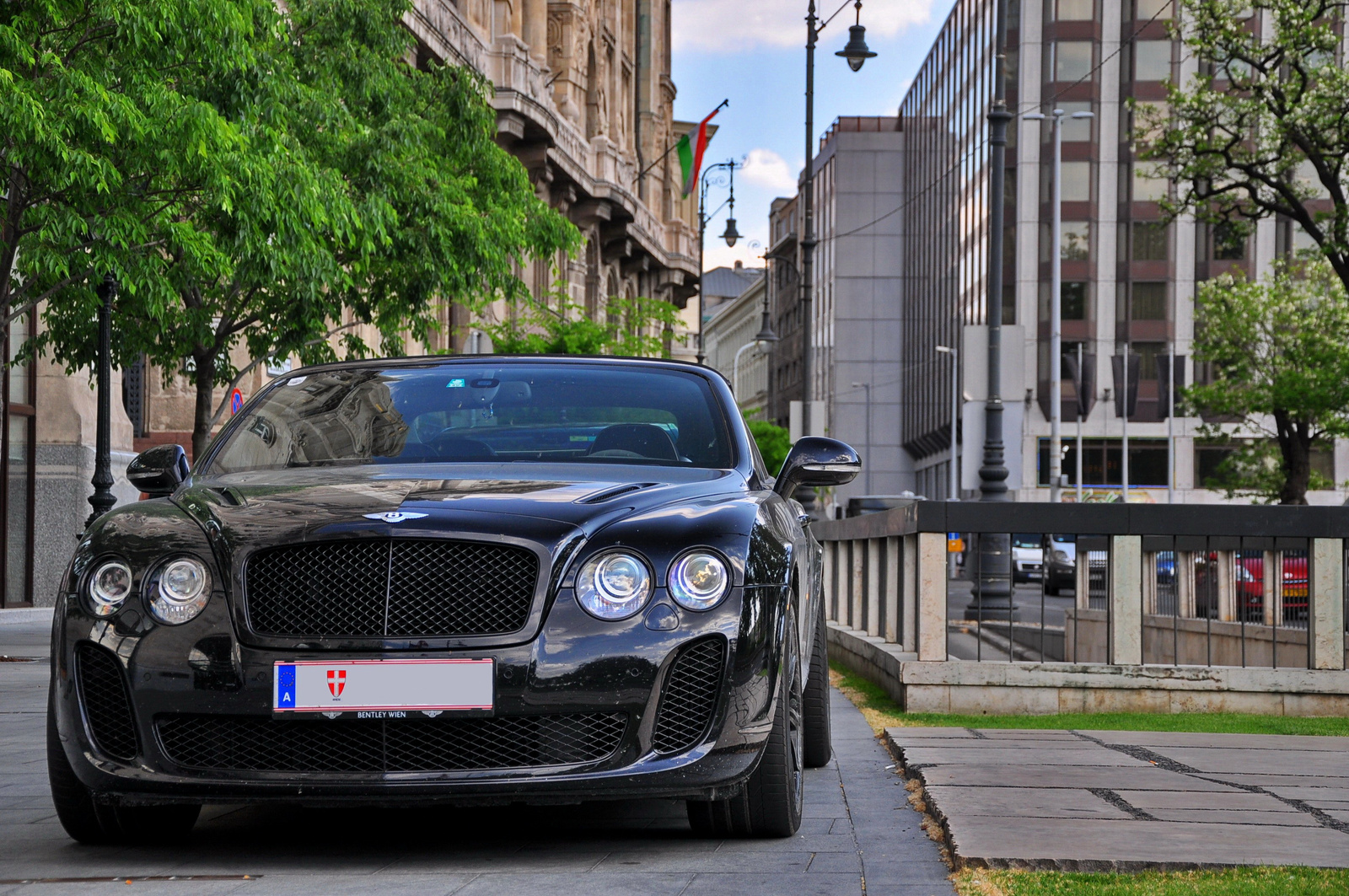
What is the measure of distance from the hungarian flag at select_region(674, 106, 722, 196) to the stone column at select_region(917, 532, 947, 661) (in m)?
49.2

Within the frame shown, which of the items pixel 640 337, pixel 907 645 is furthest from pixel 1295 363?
pixel 907 645

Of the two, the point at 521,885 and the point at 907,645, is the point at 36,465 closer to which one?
the point at 907,645

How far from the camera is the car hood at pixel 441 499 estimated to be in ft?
15.1

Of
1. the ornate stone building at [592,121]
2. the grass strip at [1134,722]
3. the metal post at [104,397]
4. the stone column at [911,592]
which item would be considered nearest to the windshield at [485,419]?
the grass strip at [1134,722]

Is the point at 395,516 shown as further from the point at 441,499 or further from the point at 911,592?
the point at 911,592

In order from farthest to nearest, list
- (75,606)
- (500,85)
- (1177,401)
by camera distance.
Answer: (1177,401) → (500,85) → (75,606)

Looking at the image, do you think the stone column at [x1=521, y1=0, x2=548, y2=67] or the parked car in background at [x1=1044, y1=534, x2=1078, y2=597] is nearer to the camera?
the parked car in background at [x1=1044, y1=534, x2=1078, y2=597]

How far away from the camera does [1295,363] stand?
42375 mm

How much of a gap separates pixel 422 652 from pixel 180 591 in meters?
0.69

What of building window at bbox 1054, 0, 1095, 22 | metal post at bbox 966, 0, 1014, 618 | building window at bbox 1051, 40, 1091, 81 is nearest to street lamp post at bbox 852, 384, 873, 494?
building window at bbox 1051, 40, 1091, 81

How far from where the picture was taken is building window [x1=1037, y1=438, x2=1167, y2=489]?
217 ft

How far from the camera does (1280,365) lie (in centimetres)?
4297

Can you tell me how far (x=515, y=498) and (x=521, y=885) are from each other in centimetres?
102

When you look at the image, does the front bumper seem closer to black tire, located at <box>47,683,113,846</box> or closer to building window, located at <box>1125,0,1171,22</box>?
black tire, located at <box>47,683,113,846</box>
